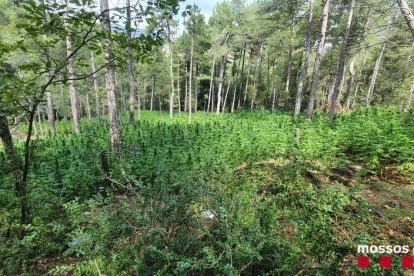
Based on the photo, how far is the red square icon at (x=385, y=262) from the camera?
1.98m

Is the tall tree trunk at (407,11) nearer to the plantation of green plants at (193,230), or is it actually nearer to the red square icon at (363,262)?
the plantation of green plants at (193,230)

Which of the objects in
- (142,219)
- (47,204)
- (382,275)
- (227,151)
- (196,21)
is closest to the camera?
(382,275)

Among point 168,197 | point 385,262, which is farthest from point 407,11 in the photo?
point 168,197

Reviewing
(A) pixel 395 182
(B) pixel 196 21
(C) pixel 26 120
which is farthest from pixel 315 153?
(B) pixel 196 21

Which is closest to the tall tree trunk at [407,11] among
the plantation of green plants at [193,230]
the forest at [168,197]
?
the forest at [168,197]

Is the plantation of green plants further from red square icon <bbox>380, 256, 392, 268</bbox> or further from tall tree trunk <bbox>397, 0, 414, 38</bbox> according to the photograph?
tall tree trunk <bbox>397, 0, 414, 38</bbox>

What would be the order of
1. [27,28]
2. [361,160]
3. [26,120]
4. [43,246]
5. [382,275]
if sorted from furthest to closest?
[361,160] → [43,246] → [26,120] → [382,275] → [27,28]

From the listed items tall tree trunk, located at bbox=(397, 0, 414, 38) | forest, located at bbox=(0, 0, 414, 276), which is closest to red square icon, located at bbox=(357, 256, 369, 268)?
forest, located at bbox=(0, 0, 414, 276)

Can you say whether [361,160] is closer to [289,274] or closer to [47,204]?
[289,274]

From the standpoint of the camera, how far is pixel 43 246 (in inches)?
127

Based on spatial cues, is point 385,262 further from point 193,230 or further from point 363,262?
point 193,230

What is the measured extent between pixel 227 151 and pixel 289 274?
198 inches

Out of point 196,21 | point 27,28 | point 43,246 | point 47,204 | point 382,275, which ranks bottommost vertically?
point 43,246

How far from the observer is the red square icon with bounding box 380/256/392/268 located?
1.98 meters
